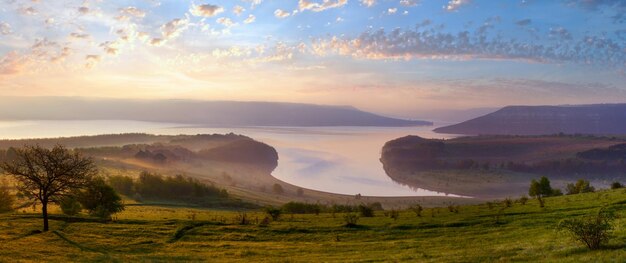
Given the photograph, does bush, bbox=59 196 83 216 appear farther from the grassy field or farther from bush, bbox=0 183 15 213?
bush, bbox=0 183 15 213

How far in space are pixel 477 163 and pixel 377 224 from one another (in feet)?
502

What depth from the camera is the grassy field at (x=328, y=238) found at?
21.4 metres

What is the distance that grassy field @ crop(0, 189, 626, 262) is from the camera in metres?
21.4

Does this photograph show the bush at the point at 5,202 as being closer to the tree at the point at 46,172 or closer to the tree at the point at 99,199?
the tree at the point at 99,199

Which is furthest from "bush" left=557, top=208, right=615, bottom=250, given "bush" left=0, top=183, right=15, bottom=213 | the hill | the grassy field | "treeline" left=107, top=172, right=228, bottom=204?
the hill

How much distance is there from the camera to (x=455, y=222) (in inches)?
1284

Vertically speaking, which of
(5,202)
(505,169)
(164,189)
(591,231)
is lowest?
(505,169)

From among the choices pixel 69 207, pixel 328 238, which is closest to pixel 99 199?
pixel 69 207

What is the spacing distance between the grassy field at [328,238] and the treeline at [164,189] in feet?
182

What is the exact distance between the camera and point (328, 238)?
30734 mm

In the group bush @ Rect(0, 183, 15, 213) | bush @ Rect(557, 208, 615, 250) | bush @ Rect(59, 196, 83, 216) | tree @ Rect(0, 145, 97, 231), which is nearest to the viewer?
bush @ Rect(557, 208, 615, 250)

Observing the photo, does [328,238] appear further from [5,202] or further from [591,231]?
[5,202]

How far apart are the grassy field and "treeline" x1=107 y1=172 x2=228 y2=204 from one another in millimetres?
55470

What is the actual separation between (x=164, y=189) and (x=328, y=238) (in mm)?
76393
